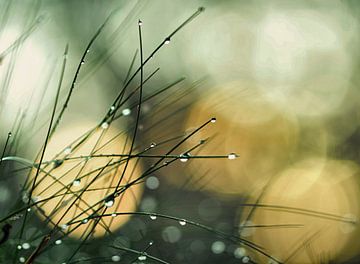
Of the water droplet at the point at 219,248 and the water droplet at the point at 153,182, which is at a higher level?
the water droplet at the point at 153,182

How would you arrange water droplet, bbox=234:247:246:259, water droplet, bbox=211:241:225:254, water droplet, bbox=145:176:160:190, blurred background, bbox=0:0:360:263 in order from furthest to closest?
blurred background, bbox=0:0:360:263, water droplet, bbox=145:176:160:190, water droplet, bbox=211:241:225:254, water droplet, bbox=234:247:246:259

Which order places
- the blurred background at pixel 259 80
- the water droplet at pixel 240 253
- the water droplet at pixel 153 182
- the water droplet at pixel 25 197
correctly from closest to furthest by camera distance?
the water droplet at pixel 25 197 < the water droplet at pixel 240 253 < the water droplet at pixel 153 182 < the blurred background at pixel 259 80

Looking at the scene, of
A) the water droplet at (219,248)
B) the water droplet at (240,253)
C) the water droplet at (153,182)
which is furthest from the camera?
the water droplet at (153,182)

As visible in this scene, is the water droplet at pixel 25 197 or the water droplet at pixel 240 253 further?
the water droplet at pixel 240 253

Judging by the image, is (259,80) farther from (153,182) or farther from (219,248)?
(219,248)

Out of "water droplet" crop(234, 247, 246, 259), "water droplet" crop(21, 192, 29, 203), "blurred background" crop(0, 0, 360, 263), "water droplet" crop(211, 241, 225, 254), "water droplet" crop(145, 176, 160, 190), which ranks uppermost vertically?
"blurred background" crop(0, 0, 360, 263)

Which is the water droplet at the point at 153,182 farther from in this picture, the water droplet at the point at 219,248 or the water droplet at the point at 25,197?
the water droplet at the point at 25,197

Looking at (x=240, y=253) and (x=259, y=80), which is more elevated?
(x=259, y=80)

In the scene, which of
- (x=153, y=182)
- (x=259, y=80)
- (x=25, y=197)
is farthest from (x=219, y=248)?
(x=259, y=80)

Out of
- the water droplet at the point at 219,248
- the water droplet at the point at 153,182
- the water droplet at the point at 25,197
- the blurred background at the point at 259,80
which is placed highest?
the blurred background at the point at 259,80

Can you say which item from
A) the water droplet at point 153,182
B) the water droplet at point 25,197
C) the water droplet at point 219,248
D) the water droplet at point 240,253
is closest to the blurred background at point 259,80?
the water droplet at point 153,182

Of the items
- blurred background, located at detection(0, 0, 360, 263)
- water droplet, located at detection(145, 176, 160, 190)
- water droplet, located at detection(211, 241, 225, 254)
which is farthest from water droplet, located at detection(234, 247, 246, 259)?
blurred background, located at detection(0, 0, 360, 263)

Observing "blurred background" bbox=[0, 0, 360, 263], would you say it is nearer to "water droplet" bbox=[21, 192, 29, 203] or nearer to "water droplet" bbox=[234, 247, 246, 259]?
"water droplet" bbox=[234, 247, 246, 259]
